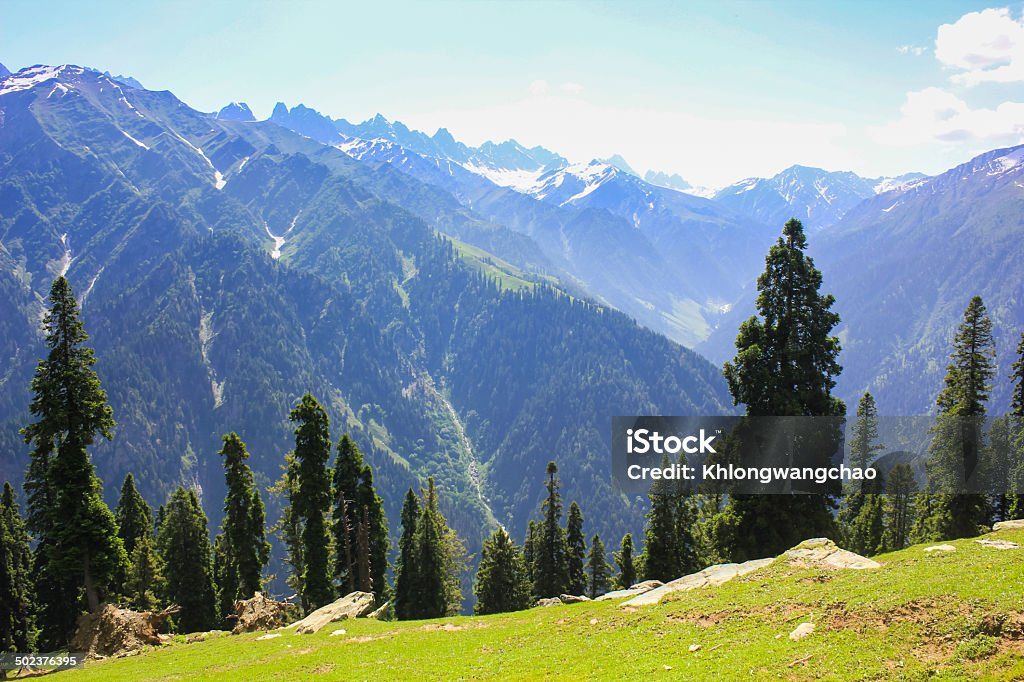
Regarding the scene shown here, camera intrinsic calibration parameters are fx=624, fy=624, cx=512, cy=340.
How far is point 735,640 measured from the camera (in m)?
22.1

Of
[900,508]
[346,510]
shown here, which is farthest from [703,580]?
[900,508]

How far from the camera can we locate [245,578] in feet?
188

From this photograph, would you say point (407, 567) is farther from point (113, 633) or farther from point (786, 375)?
point (786, 375)

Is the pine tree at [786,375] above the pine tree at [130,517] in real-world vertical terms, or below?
above

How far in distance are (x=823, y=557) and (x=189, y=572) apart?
57746mm

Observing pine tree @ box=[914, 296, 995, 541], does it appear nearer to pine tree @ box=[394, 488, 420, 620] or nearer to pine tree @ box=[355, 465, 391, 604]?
pine tree @ box=[394, 488, 420, 620]

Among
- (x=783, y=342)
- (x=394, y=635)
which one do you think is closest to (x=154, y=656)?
(x=394, y=635)

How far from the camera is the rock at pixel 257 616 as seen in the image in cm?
4225

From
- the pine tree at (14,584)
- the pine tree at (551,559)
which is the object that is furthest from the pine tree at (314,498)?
the pine tree at (551,559)

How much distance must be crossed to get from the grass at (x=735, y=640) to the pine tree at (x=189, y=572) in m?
28.4

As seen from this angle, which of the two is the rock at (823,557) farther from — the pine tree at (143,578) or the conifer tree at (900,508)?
the pine tree at (143,578)

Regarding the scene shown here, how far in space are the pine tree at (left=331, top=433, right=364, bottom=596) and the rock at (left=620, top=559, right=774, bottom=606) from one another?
32.6m

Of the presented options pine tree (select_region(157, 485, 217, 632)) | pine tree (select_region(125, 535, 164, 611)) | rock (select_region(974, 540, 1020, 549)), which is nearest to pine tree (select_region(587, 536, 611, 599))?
pine tree (select_region(157, 485, 217, 632))

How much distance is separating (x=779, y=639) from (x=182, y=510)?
58.4 m
